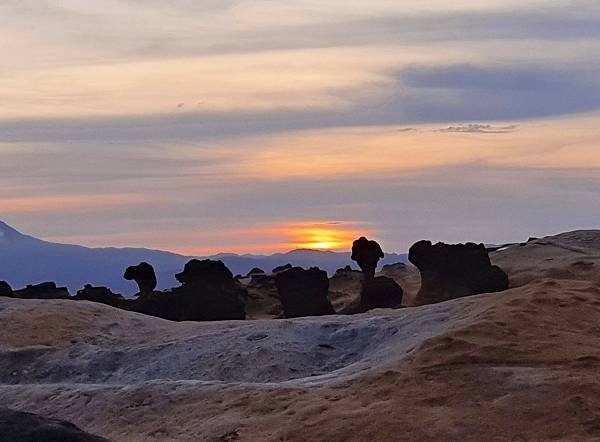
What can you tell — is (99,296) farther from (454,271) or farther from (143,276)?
(454,271)

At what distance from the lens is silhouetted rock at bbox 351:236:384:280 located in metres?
34.7

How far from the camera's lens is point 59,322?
24.3 metres

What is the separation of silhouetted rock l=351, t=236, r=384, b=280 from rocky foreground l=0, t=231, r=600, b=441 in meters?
11.9

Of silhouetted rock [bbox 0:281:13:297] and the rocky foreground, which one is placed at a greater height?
silhouetted rock [bbox 0:281:13:297]

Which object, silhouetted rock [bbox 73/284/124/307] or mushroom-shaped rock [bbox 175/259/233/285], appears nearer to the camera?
mushroom-shaped rock [bbox 175/259/233/285]

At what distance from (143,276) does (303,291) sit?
6384 mm

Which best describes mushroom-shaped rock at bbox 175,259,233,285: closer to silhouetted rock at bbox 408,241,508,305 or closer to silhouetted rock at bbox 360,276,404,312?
silhouetted rock at bbox 360,276,404,312

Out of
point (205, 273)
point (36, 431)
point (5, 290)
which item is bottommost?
point (36, 431)

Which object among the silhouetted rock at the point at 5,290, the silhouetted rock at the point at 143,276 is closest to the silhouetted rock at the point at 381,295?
the silhouetted rock at the point at 143,276

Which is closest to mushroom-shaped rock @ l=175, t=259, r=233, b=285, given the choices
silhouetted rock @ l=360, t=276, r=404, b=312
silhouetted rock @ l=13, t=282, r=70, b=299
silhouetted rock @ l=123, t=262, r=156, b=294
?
silhouetted rock @ l=360, t=276, r=404, b=312

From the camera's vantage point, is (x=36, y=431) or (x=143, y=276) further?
(x=143, y=276)

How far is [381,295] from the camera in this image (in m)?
32.0

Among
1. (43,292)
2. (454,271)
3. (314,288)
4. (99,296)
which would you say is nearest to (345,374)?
(454,271)

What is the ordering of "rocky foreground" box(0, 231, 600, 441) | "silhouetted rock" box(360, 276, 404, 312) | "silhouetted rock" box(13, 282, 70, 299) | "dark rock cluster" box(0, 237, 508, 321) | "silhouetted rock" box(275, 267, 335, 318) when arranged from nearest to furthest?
1. "rocky foreground" box(0, 231, 600, 441)
2. "dark rock cluster" box(0, 237, 508, 321)
3. "silhouetted rock" box(360, 276, 404, 312)
4. "silhouetted rock" box(275, 267, 335, 318)
5. "silhouetted rock" box(13, 282, 70, 299)
